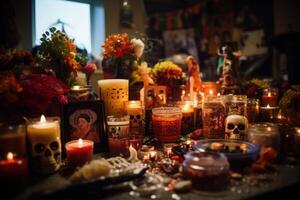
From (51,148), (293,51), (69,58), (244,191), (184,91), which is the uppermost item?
(293,51)

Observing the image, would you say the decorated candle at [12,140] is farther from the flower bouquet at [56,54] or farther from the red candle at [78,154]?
the flower bouquet at [56,54]

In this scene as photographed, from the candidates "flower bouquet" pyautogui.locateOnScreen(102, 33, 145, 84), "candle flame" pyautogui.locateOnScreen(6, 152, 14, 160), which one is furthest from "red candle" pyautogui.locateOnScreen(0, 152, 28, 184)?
"flower bouquet" pyautogui.locateOnScreen(102, 33, 145, 84)

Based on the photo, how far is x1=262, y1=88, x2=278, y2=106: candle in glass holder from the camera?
1662mm

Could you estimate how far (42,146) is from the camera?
1029 mm

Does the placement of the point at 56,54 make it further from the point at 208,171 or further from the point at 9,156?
the point at 208,171

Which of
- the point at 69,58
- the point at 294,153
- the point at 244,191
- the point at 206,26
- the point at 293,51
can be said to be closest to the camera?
the point at 244,191

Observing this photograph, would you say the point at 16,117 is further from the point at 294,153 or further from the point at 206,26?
the point at 206,26

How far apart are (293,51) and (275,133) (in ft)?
8.41

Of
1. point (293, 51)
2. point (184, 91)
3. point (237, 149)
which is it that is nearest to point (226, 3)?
point (293, 51)

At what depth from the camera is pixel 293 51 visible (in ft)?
10.8

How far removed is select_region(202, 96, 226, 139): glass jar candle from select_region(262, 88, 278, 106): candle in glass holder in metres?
0.41

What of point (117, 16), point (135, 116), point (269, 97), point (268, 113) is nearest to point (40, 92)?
point (135, 116)

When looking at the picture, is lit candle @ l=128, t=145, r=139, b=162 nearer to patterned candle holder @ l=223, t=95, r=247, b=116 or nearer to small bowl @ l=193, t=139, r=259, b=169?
small bowl @ l=193, t=139, r=259, b=169

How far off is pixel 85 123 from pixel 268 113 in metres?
0.95
